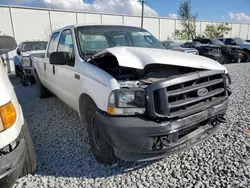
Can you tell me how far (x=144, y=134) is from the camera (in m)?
2.03

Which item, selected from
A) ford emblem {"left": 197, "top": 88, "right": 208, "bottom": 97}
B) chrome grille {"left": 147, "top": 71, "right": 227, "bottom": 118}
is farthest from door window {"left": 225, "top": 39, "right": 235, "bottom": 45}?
Answer: ford emblem {"left": 197, "top": 88, "right": 208, "bottom": 97}

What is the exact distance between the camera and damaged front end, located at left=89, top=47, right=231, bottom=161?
2029mm

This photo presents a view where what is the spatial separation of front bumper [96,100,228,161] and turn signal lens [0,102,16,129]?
83cm

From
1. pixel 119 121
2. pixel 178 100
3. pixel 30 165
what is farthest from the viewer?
pixel 30 165

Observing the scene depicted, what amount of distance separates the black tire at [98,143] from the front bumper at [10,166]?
34.5 inches

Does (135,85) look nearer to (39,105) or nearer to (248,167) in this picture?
(248,167)

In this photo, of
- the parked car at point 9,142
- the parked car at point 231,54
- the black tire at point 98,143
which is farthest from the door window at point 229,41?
the parked car at point 9,142

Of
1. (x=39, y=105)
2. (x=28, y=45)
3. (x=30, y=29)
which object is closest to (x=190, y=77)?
(x=39, y=105)

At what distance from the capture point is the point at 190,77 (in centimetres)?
221

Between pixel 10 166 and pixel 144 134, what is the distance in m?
1.21

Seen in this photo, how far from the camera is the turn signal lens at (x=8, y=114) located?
1651mm


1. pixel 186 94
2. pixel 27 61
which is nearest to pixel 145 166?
pixel 186 94

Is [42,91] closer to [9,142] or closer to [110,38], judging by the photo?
[110,38]

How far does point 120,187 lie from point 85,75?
1.44 meters
